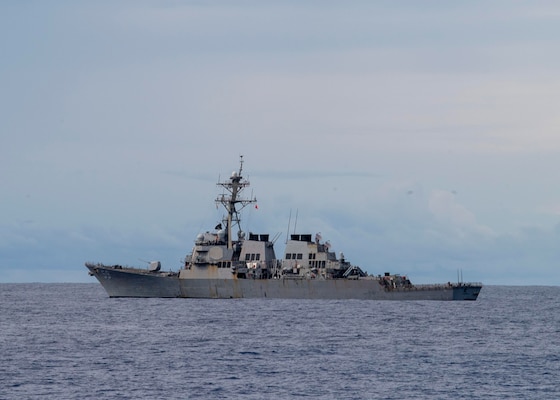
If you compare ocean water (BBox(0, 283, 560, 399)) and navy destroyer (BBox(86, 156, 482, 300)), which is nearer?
ocean water (BBox(0, 283, 560, 399))

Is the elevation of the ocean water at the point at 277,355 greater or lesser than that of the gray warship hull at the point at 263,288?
lesser

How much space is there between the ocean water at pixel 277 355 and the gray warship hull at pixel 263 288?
9.75 meters

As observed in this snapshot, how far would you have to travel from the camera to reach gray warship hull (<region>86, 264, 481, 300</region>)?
94562 mm

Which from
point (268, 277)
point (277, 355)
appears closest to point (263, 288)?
point (268, 277)

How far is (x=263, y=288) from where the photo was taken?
95.9m

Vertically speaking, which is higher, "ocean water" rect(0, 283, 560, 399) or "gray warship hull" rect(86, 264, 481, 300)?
"gray warship hull" rect(86, 264, 481, 300)

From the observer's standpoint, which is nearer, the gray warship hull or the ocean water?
the ocean water

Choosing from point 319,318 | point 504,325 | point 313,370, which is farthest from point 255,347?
Answer: point 504,325

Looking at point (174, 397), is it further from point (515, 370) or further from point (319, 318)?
point (319, 318)

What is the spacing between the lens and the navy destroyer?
94.8 m

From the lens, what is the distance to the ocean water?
41.0 metres

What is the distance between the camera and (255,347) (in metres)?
55.7

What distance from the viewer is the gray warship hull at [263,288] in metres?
94.6

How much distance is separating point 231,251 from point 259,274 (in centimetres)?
373
